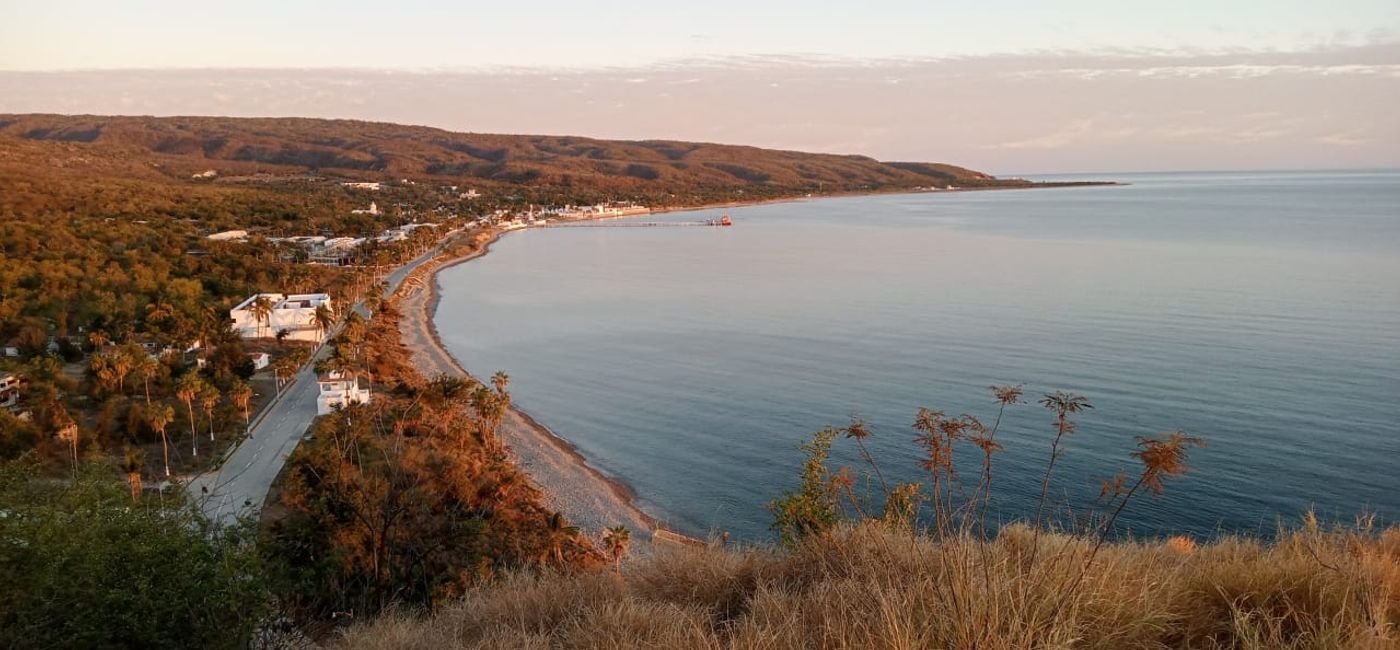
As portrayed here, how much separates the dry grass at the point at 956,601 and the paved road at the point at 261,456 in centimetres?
1243

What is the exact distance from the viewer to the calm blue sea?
2317 centimetres

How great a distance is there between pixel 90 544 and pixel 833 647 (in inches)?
236

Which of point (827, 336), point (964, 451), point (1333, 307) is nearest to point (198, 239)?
point (827, 336)

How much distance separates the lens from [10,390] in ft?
82.6

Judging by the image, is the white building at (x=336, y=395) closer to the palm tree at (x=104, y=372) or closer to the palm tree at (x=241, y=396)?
the palm tree at (x=241, y=396)

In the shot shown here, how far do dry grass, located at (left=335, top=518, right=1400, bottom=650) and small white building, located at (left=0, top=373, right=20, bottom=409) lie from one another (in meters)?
25.8

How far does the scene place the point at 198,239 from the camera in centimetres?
5866

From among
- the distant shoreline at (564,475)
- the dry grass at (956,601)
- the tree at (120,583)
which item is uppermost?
the dry grass at (956,601)

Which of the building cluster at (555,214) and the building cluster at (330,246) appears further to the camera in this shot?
the building cluster at (555,214)

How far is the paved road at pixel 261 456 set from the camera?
1847 cm

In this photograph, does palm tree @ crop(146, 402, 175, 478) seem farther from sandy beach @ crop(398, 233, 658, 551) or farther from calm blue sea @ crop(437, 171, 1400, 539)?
calm blue sea @ crop(437, 171, 1400, 539)

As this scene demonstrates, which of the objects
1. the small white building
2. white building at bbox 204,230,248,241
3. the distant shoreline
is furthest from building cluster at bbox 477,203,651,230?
the small white building

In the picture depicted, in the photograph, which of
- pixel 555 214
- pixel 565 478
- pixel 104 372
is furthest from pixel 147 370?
pixel 555 214

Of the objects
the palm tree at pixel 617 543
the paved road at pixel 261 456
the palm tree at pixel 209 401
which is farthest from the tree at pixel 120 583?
the palm tree at pixel 209 401
